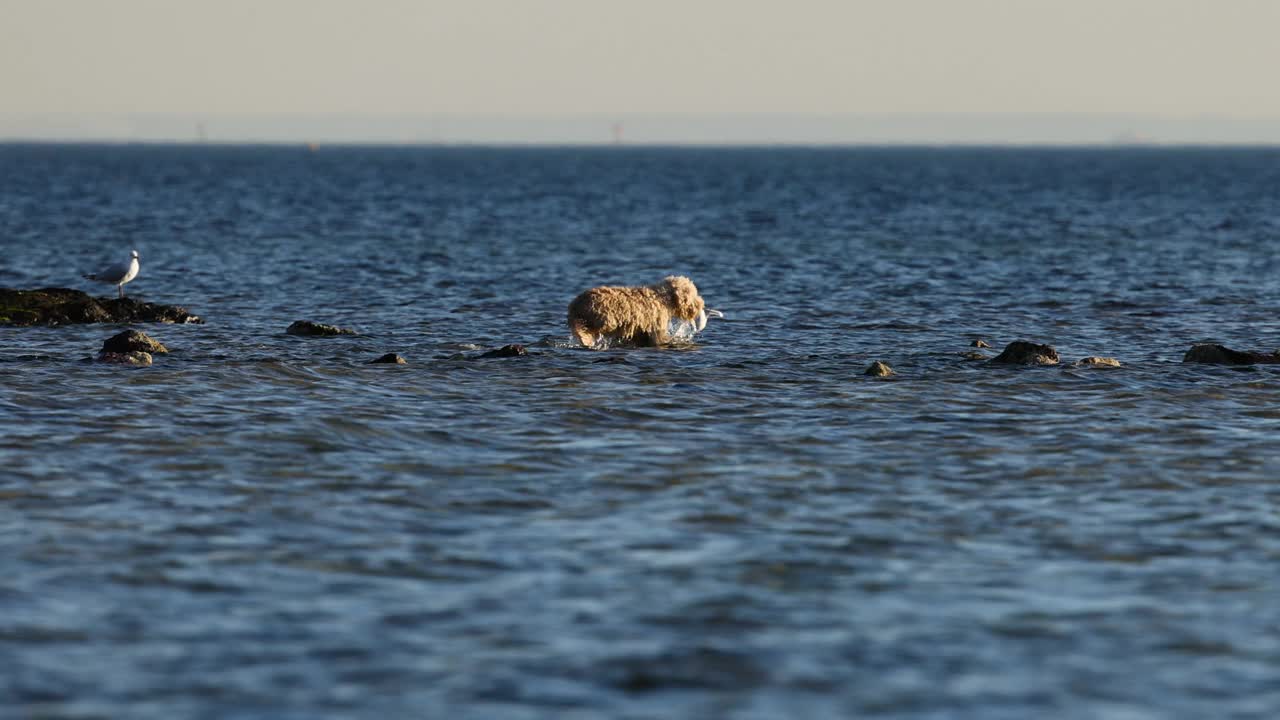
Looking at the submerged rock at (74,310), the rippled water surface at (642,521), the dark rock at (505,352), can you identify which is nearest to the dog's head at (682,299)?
the rippled water surface at (642,521)

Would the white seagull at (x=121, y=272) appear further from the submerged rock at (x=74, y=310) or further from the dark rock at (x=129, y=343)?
the dark rock at (x=129, y=343)

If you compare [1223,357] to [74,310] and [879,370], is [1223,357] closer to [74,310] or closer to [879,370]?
[879,370]

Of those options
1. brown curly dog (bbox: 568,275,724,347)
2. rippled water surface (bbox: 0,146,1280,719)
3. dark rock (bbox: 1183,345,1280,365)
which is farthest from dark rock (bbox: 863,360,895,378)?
dark rock (bbox: 1183,345,1280,365)

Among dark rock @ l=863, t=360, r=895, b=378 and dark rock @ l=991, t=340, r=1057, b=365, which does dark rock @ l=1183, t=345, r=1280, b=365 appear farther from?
dark rock @ l=863, t=360, r=895, b=378

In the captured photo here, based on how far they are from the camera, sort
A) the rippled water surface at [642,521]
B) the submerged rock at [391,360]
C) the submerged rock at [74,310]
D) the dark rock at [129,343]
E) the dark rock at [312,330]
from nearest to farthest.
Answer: the rippled water surface at [642,521] → the dark rock at [129,343] → the submerged rock at [391,360] → the dark rock at [312,330] → the submerged rock at [74,310]

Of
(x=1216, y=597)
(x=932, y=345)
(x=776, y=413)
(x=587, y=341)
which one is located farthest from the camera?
(x=932, y=345)

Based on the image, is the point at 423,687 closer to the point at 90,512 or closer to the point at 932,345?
the point at 90,512

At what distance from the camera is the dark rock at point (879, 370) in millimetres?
19219

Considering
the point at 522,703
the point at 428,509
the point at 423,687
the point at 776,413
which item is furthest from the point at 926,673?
the point at 776,413

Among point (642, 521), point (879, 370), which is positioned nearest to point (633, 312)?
point (879, 370)

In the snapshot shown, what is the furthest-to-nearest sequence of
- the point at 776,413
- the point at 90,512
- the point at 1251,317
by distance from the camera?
the point at 1251,317 → the point at 776,413 → the point at 90,512

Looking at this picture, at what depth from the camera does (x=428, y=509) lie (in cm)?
1149

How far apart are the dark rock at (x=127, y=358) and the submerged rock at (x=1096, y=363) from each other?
12.2 meters

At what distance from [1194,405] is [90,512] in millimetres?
11661
